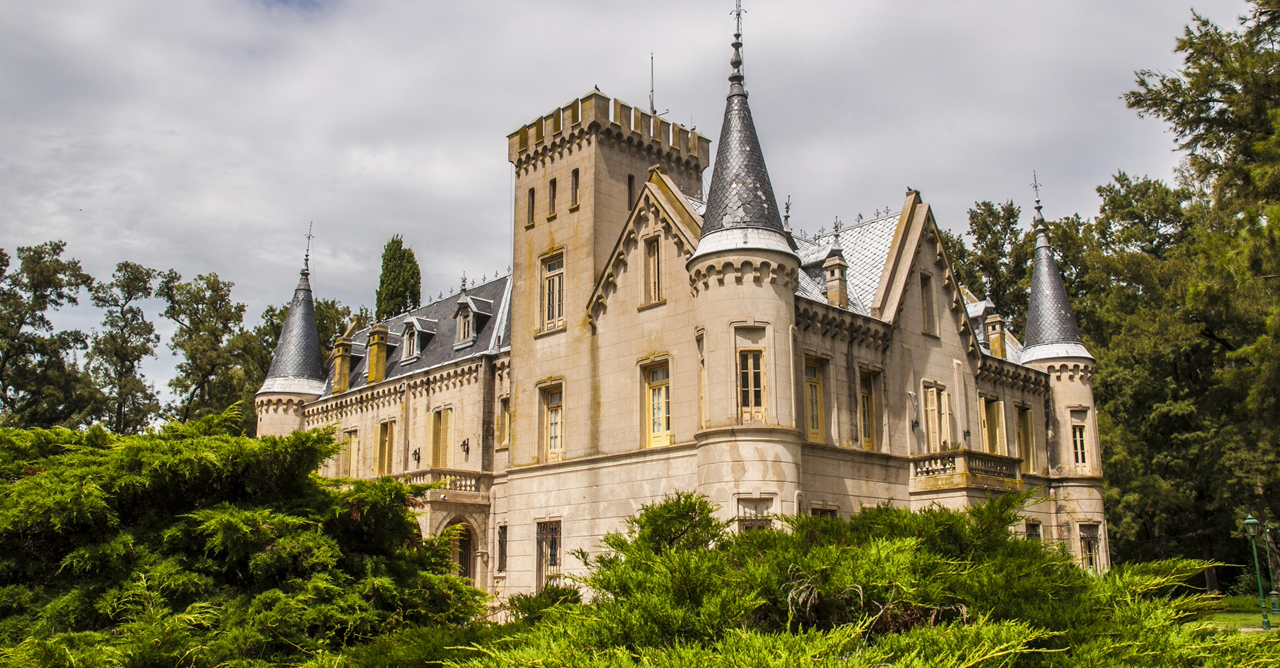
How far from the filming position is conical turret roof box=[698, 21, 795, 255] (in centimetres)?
2225

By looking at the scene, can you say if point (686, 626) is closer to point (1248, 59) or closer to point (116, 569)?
point (116, 569)

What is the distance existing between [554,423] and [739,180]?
28.1 ft

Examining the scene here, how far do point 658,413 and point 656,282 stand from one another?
3.30 m

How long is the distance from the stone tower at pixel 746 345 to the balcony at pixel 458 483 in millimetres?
11984

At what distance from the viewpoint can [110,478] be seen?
11.8m

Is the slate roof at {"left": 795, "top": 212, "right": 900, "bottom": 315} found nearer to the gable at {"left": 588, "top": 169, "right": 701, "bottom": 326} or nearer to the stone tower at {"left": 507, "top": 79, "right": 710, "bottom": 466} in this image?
the gable at {"left": 588, "top": 169, "right": 701, "bottom": 326}

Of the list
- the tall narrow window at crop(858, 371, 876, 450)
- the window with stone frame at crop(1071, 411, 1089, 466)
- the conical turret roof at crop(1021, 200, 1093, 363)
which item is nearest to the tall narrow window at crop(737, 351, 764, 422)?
the tall narrow window at crop(858, 371, 876, 450)

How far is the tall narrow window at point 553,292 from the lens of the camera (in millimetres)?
27328

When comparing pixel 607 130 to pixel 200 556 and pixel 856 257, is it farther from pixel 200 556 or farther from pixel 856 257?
pixel 200 556

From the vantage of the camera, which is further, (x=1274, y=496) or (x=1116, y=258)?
(x=1116, y=258)

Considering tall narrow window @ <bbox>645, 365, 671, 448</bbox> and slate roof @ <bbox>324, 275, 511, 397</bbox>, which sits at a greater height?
slate roof @ <bbox>324, 275, 511, 397</bbox>

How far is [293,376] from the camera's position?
41.7 metres

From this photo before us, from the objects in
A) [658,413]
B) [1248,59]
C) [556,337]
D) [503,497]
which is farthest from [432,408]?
[1248,59]

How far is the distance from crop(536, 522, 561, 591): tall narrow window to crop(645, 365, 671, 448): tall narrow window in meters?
4.05
